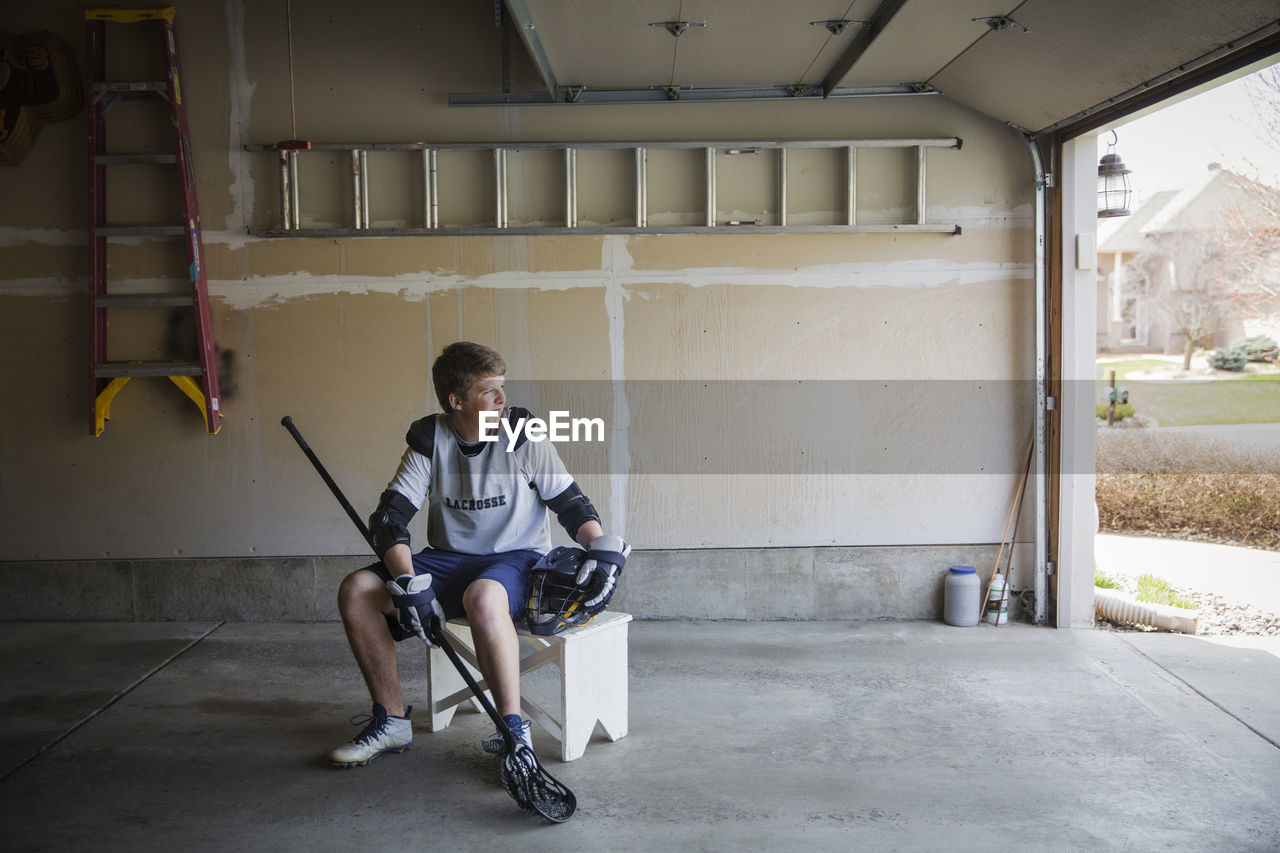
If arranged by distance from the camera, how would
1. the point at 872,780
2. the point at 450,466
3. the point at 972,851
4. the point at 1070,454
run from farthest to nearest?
the point at 1070,454
the point at 450,466
the point at 872,780
the point at 972,851

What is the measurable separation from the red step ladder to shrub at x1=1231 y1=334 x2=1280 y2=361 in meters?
15.2

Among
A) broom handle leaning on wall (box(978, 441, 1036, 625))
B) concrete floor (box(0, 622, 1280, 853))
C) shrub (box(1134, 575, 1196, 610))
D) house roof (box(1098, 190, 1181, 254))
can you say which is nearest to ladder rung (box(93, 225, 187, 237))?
concrete floor (box(0, 622, 1280, 853))

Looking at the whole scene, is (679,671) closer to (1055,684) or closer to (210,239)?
(1055,684)

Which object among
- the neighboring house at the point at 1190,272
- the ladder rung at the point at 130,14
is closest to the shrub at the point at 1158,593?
the ladder rung at the point at 130,14

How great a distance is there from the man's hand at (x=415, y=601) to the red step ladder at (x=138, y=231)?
7.57 ft

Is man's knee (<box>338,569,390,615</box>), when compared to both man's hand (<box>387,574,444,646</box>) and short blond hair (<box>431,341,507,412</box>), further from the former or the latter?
short blond hair (<box>431,341,507,412</box>)

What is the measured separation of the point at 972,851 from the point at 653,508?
8.59 ft

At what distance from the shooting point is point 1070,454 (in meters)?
4.66

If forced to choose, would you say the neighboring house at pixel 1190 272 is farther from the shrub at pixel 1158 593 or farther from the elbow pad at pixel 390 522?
the elbow pad at pixel 390 522

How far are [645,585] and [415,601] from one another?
210cm

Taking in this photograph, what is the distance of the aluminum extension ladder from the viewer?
185 inches

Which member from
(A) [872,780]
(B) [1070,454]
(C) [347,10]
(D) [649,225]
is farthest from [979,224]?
(C) [347,10]

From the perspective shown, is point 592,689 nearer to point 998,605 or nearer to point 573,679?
point 573,679

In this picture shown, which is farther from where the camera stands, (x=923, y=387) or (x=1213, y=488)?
(x=1213, y=488)
